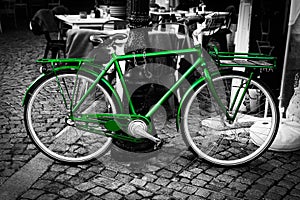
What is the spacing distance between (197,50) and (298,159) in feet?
5.49

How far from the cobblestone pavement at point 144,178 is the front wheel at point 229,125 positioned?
18 centimetres

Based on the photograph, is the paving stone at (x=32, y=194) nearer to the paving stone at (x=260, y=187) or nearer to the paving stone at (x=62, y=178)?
the paving stone at (x=62, y=178)

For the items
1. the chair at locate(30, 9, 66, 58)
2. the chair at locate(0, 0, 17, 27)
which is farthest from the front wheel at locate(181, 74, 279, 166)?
the chair at locate(0, 0, 17, 27)

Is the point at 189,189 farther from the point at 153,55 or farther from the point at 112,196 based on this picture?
the point at 153,55

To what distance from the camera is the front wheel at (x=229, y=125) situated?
3.79 metres

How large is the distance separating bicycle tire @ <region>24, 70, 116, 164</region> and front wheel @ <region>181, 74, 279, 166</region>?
0.88 meters

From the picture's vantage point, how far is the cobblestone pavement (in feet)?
11.2

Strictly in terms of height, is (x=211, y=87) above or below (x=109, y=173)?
above

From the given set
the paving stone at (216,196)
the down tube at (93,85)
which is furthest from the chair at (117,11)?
the paving stone at (216,196)

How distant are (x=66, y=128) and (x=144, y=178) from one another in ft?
4.73

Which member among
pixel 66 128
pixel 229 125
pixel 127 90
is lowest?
pixel 66 128

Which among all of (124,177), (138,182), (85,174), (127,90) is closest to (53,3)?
(127,90)

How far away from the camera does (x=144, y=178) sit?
3.68m

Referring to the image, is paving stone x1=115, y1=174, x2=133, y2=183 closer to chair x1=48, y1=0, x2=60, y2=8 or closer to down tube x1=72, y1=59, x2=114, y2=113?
down tube x1=72, y1=59, x2=114, y2=113
